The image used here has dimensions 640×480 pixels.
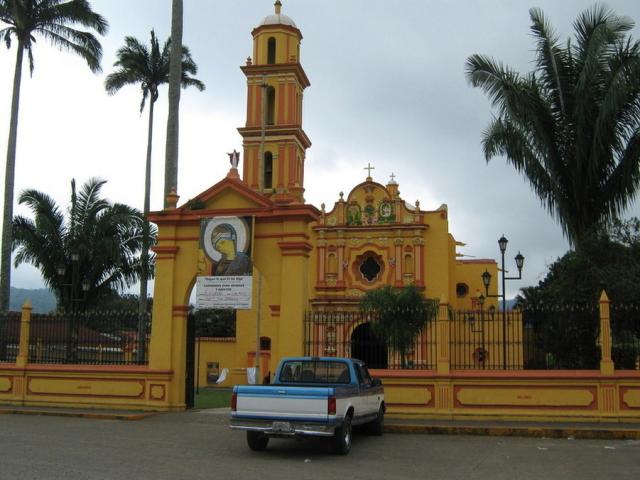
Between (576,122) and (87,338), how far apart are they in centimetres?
1392

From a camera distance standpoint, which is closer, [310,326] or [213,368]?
[310,326]

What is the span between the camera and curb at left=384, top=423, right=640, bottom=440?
14.1 metres

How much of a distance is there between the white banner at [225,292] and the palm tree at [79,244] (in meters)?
9.88

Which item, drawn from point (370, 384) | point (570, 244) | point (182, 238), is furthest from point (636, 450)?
point (182, 238)

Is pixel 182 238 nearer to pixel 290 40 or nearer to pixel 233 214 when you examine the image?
pixel 233 214

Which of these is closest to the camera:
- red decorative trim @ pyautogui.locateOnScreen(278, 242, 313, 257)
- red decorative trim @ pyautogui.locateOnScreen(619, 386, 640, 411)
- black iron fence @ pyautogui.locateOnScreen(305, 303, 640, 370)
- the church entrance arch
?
red decorative trim @ pyautogui.locateOnScreen(619, 386, 640, 411)

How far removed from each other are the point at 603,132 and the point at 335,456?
11.9 meters

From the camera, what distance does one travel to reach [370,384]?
13.7 metres

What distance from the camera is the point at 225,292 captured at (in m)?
17.2

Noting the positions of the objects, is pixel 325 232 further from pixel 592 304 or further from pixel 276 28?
pixel 592 304

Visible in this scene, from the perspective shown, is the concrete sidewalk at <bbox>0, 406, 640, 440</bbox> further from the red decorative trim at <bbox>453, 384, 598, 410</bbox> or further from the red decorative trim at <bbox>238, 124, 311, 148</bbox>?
the red decorative trim at <bbox>238, 124, 311, 148</bbox>

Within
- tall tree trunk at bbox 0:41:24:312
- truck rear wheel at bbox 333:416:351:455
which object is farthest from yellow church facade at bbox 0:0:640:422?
tall tree trunk at bbox 0:41:24:312

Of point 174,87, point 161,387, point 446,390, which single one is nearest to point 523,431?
point 446,390

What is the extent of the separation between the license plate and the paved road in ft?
1.44
